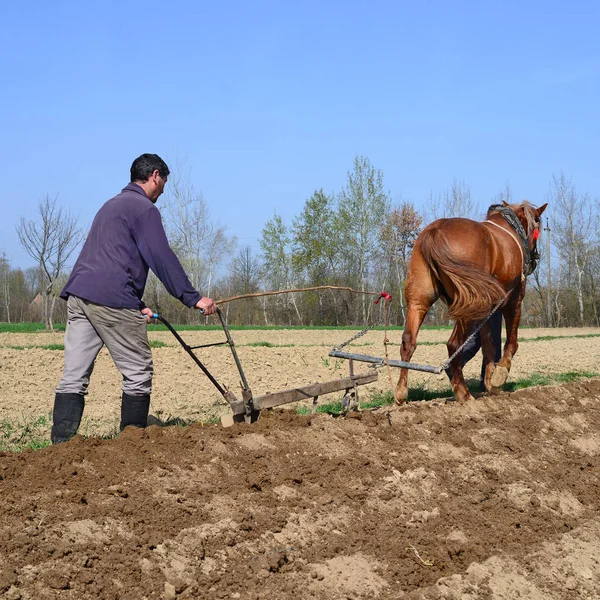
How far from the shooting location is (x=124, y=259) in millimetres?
4883

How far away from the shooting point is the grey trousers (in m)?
4.83

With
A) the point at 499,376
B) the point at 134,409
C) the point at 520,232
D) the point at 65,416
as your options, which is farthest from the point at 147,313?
the point at 520,232

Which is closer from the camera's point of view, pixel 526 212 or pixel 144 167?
pixel 144 167

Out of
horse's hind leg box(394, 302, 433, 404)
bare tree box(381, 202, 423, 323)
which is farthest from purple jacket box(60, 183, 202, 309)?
bare tree box(381, 202, 423, 323)

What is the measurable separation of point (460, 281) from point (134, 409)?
3332 millimetres

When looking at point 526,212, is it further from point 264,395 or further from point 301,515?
point 301,515

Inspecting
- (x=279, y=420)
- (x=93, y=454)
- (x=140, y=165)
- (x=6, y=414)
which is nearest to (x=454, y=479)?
(x=279, y=420)

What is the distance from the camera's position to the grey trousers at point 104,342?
4.83 m

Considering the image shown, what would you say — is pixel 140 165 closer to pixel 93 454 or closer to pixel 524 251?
pixel 93 454

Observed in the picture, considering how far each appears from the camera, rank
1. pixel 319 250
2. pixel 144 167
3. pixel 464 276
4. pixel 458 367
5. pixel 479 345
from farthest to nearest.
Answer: pixel 319 250 < pixel 479 345 < pixel 458 367 < pixel 464 276 < pixel 144 167

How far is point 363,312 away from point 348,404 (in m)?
38.9

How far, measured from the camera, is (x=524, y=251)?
25.8 feet

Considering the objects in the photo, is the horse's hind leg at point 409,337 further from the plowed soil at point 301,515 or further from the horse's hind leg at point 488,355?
the plowed soil at point 301,515

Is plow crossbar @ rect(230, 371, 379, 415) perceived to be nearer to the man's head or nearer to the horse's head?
the man's head
